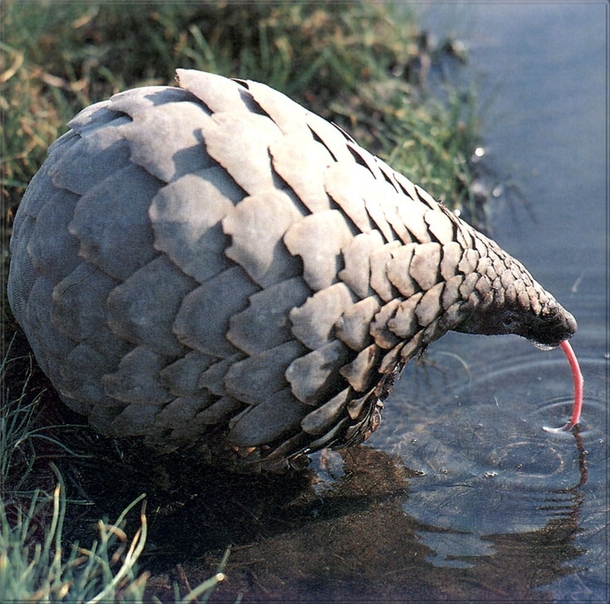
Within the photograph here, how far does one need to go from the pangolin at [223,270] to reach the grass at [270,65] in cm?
131

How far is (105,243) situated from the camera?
1989 mm

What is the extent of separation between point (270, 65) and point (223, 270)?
2599mm

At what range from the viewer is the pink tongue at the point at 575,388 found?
2.61m

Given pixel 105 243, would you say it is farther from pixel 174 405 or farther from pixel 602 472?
pixel 602 472

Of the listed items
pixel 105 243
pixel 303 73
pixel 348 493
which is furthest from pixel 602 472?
pixel 303 73

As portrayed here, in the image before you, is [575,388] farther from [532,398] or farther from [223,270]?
[223,270]

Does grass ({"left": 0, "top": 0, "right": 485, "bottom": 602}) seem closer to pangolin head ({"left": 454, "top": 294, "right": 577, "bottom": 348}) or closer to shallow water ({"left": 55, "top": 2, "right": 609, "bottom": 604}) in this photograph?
shallow water ({"left": 55, "top": 2, "right": 609, "bottom": 604})

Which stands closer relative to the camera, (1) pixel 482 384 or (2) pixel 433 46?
(1) pixel 482 384

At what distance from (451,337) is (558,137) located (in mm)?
1455

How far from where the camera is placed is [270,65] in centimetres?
434

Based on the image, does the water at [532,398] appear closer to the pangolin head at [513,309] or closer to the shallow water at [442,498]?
the shallow water at [442,498]

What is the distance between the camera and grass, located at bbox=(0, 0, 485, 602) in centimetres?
371

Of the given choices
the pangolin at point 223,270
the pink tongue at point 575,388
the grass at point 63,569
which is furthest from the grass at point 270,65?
the grass at point 63,569

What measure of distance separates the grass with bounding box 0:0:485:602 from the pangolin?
1306mm
